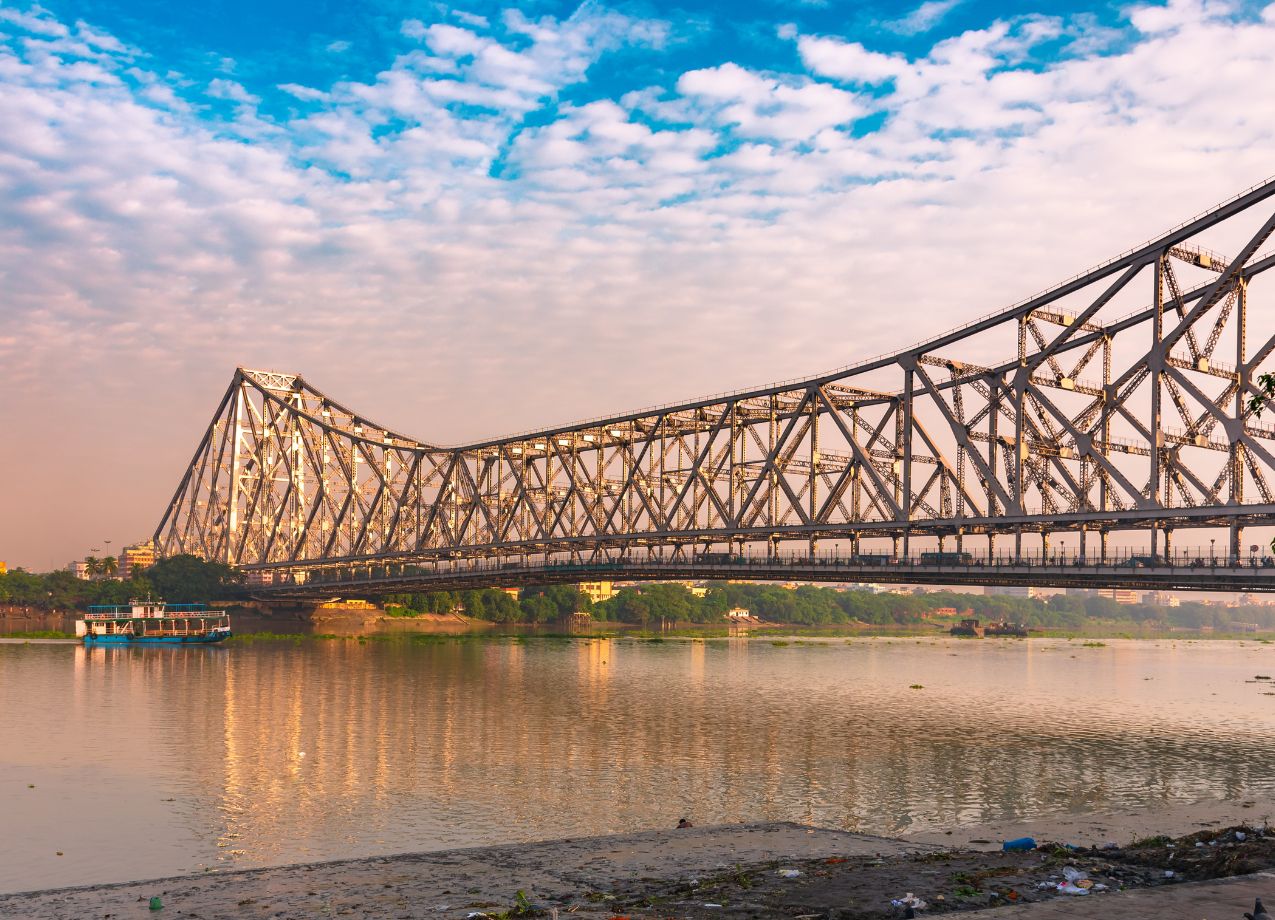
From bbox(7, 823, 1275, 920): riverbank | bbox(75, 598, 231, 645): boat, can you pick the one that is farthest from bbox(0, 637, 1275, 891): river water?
bbox(75, 598, 231, 645): boat

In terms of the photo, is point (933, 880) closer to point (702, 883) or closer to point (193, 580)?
point (702, 883)

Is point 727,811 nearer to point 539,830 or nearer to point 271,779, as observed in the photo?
point 539,830

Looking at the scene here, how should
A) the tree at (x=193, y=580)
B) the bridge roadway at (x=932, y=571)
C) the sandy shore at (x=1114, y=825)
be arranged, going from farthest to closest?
the tree at (x=193, y=580)
the bridge roadway at (x=932, y=571)
the sandy shore at (x=1114, y=825)

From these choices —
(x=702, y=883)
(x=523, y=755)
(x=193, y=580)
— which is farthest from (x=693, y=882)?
(x=193, y=580)

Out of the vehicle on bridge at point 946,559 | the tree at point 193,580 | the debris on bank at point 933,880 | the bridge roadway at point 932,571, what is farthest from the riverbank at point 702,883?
the tree at point 193,580

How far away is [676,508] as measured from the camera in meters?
95.6

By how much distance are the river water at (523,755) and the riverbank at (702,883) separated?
324 centimetres

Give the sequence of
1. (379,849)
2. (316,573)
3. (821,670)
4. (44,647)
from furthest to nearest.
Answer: (316,573) → (44,647) → (821,670) → (379,849)

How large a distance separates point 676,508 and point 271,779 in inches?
2487

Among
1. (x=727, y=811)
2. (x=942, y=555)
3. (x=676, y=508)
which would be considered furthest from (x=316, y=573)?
(x=727, y=811)

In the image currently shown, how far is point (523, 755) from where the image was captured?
1572 inches

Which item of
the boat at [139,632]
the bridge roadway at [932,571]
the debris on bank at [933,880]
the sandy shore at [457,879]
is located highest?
the bridge roadway at [932,571]

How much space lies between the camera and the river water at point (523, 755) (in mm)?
27828

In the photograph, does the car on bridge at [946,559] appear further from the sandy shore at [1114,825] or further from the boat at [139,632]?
the boat at [139,632]
